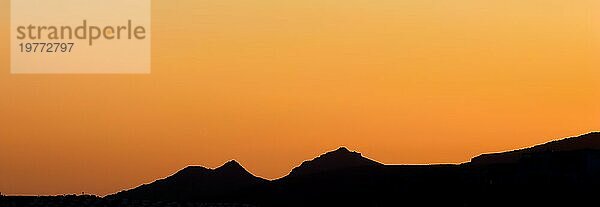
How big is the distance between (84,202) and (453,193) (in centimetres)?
9008

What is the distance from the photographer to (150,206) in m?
121

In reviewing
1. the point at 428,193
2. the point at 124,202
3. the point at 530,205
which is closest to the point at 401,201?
the point at 428,193

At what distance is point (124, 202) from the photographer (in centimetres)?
12456

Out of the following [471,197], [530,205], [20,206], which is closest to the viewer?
[20,206]

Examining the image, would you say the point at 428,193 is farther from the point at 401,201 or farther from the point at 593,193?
the point at 593,193

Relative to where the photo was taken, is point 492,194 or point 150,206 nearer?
point 150,206

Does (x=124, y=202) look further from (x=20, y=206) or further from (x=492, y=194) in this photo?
(x=492, y=194)

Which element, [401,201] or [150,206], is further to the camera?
[401,201]

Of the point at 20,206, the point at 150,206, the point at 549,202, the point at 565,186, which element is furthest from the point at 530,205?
the point at 20,206

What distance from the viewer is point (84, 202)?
123 meters

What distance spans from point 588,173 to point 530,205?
2335cm

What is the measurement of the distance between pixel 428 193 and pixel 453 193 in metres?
4.34

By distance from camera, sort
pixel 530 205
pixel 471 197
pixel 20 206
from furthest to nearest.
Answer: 1. pixel 471 197
2. pixel 530 205
3. pixel 20 206

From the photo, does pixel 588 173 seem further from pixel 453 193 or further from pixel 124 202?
pixel 124 202
